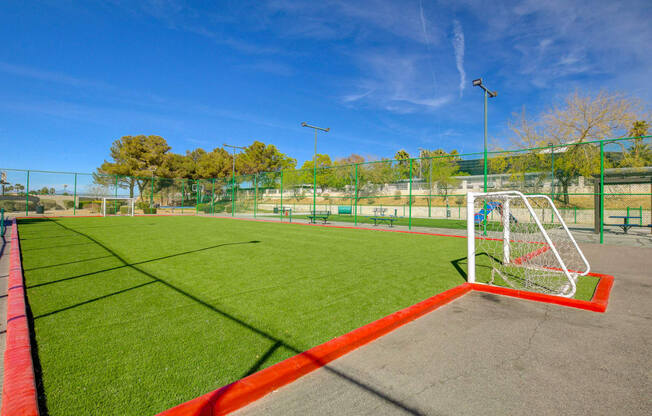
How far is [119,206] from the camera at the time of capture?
31672 mm

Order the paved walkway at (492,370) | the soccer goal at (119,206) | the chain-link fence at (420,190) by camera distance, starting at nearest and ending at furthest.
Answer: the paved walkway at (492,370) → the chain-link fence at (420,190) → the soccer goal at (119,206)

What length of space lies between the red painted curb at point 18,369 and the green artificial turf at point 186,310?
0.11 meters

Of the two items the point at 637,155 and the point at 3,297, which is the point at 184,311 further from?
the point at 637,155

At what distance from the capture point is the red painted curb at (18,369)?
2111 millimetres

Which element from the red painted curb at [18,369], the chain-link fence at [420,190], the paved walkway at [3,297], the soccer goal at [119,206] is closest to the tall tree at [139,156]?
the chain-link fence at [420,190]

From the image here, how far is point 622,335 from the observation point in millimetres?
3590

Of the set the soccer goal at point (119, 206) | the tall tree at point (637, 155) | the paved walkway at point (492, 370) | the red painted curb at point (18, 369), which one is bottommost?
the paved walkway at point (492, 370)

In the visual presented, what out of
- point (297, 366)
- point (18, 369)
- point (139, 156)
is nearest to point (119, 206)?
point (139, 156)

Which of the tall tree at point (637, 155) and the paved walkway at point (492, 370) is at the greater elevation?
the tall tree at point (637, 155)

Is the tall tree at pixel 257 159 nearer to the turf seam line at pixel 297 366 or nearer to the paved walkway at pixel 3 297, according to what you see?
the paved walkway at pixel 3 297

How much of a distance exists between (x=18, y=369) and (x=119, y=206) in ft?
112

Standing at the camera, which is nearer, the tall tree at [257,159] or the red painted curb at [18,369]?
the red painted curb at [18,369]

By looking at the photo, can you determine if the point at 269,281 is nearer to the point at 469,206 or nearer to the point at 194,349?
the point at 194,349

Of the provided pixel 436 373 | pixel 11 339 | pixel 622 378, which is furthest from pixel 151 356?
pixel 622 378
